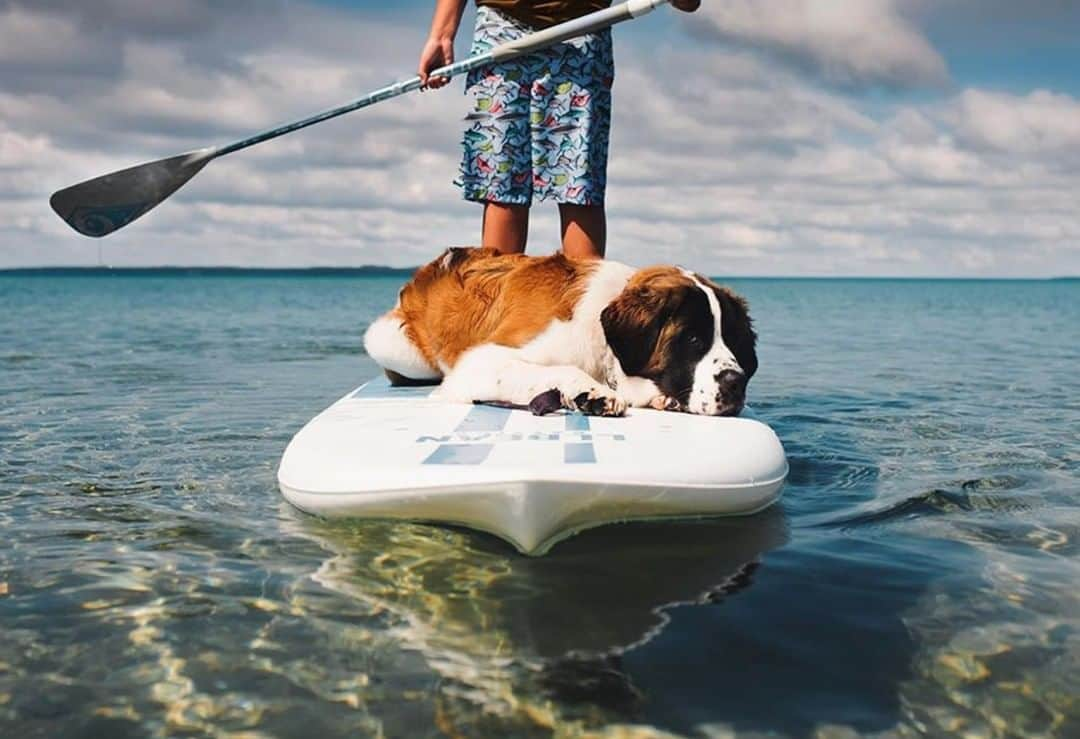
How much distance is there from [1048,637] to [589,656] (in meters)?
1.59

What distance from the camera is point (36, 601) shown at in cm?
378

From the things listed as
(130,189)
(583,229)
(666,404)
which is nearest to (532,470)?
(666,404)

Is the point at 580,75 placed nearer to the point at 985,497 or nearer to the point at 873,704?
the point at 985,497

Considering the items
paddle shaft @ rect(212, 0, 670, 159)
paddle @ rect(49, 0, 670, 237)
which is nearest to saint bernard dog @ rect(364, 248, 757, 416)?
Result: paddle shaft @ rect(212, 0, 670, 159)

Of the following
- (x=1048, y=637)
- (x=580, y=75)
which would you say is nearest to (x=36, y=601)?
(x=1048, y=637)

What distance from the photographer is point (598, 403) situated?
4945mm

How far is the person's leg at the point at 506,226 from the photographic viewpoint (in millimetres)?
6492

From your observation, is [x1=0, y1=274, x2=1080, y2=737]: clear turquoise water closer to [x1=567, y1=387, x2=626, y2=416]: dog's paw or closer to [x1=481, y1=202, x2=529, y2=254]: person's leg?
[x1=567, y1=387, x2=626, y2=416]: dog's paw

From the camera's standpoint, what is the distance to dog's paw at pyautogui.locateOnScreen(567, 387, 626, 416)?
194 inches

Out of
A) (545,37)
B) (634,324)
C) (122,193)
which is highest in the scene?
(545,37)

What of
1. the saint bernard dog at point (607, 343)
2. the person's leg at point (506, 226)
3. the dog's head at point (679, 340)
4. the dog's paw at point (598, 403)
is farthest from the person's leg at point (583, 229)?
the dog's paw at point (598, 403)

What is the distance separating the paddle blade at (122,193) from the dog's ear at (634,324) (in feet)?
12.9

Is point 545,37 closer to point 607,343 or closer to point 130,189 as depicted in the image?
point 607,343

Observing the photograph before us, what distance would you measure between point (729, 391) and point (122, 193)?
5029mm
